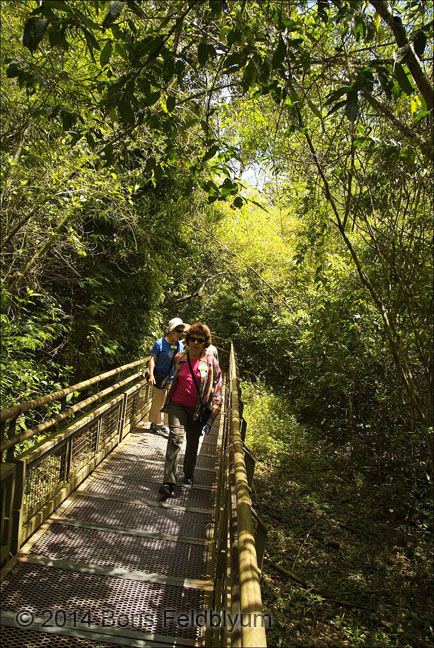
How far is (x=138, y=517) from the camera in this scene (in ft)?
14.4

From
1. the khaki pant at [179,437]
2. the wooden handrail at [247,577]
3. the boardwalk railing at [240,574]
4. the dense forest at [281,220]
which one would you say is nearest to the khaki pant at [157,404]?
the dense forest at [281,220]

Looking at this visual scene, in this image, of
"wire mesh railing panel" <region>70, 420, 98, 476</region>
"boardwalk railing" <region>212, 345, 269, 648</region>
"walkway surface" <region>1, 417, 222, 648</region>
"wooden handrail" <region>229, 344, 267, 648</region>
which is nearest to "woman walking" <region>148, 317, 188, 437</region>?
"wire mesh railing panel" <region>70, 420, 98, 476</region>

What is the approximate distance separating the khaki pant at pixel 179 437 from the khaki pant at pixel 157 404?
2.03 meters

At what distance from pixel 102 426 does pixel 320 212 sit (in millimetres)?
4023

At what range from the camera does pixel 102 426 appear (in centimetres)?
577

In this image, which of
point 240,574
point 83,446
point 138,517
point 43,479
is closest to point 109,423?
point 83,446

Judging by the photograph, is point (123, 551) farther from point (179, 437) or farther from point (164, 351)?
point (164, 351)

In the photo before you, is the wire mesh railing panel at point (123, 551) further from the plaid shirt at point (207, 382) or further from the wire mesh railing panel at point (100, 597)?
the plaid shirt at point (207, 382)

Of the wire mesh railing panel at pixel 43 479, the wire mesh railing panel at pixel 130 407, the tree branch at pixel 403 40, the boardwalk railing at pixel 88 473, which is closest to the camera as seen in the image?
the boardwalk railing at pixel 88 473

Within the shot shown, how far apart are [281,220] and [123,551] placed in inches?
242

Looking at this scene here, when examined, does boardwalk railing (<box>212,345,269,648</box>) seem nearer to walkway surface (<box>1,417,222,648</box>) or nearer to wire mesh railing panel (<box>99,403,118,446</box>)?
walkway surface (<box>1,417,222,648</box>)

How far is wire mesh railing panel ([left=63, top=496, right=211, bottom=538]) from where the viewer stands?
4191mm

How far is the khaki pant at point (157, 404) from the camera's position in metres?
7.25

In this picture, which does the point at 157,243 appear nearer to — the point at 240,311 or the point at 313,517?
the point at 313,517
